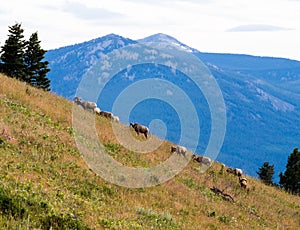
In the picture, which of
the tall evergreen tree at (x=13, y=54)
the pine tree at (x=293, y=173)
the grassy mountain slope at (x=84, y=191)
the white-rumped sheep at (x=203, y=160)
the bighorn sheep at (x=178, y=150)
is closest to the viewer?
the grassy mountain slope at (x=84, y=191)

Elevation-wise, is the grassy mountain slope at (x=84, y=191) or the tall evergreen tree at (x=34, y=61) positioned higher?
the tall evergreen tree at (x=34, y=61)

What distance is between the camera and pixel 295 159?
2557 inches

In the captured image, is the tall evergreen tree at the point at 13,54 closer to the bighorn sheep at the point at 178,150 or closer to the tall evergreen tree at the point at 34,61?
the tall evergreen tree at the point at 34,61

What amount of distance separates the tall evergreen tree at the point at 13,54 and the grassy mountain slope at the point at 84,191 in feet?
95.0

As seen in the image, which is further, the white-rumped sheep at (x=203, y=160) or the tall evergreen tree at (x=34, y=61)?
the tall evergreen tree at (x=34, y=61)

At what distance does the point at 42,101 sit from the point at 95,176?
417 inches

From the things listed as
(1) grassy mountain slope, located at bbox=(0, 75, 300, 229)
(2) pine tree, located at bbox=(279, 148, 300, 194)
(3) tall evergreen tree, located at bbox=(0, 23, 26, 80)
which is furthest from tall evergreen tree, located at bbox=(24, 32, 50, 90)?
(2) pine tree, located at bbox=(279, 148, 300, 194)

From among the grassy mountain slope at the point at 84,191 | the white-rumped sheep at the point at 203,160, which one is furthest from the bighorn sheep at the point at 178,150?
the white-rumped sheep at the point at 203,160

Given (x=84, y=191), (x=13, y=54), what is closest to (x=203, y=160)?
(x=84, y=191)

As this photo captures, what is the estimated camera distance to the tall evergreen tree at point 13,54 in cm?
5425

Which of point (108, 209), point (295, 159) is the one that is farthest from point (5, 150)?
point (295, 159)

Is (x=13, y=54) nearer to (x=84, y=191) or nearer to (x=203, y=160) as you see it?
(x=203, y=160)

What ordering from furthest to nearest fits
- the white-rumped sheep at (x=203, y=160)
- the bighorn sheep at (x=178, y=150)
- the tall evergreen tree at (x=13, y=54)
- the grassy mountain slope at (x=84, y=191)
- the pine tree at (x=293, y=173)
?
the pine tree at (x=293, y=173)
the tall evergreen tree at (x=13, y=54)
the white-rumped sheep at (x=203, y=160)
the bighorn sheep at (x=178, y=150)
the grassy mountain slope at (x=84, y=191)

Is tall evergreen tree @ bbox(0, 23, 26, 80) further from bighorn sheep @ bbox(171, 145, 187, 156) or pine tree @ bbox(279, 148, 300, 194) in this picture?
pine tree @ bbox(279, 148, 300, 194)
